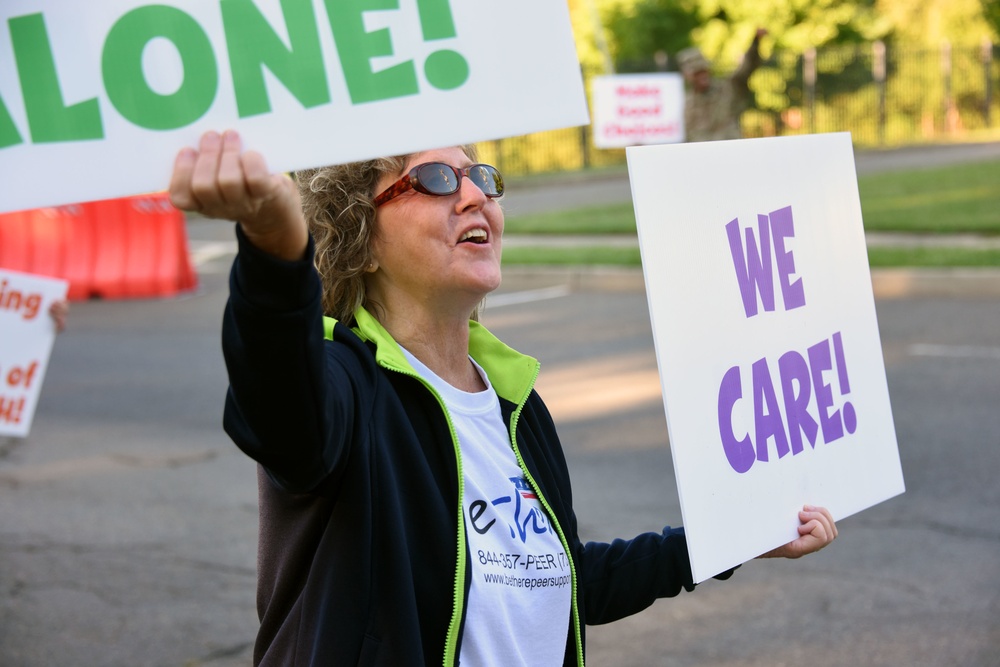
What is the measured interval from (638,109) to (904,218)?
5851 millimetres

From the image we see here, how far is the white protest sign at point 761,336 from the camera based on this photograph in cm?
209

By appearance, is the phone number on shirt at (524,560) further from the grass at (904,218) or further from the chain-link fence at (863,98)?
the chain-link fence at (863,98)

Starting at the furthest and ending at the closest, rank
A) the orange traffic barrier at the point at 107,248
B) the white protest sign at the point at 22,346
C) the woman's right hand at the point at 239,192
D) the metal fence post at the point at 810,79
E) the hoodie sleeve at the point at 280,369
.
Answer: the metal fence post at the point at 810,79 → the orange traffic barrier at the point at 107,248 → the white protest sign at the point at 22,346 → the hoodie sleeve at the point at 280,369 → the woman's right hand at the point at 239,192

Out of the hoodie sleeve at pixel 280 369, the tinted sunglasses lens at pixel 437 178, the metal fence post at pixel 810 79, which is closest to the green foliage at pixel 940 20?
the metal fence post at pixel 810 79

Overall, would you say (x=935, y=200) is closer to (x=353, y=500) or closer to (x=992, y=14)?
(x=353, y=500)

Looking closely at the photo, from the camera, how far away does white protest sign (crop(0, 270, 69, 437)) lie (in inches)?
217

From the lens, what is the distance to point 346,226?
2.21m

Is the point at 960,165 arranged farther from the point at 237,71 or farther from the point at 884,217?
the point at 237,71

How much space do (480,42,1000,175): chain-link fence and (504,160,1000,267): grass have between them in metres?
10.9

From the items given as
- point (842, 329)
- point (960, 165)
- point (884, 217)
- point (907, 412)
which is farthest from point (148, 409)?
point (960, 165)

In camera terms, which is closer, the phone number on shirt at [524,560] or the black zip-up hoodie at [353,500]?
the black zip-up hoodie at [353,500]

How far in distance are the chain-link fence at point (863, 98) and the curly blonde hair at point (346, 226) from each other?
27.5m

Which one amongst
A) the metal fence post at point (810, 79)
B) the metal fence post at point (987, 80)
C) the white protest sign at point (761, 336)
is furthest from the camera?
the metal fence post at point (810, 79)

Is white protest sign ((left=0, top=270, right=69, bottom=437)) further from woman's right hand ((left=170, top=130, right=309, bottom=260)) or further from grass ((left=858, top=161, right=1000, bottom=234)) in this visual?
grass ((left=858, top=161, right=1000, bottom=234))
